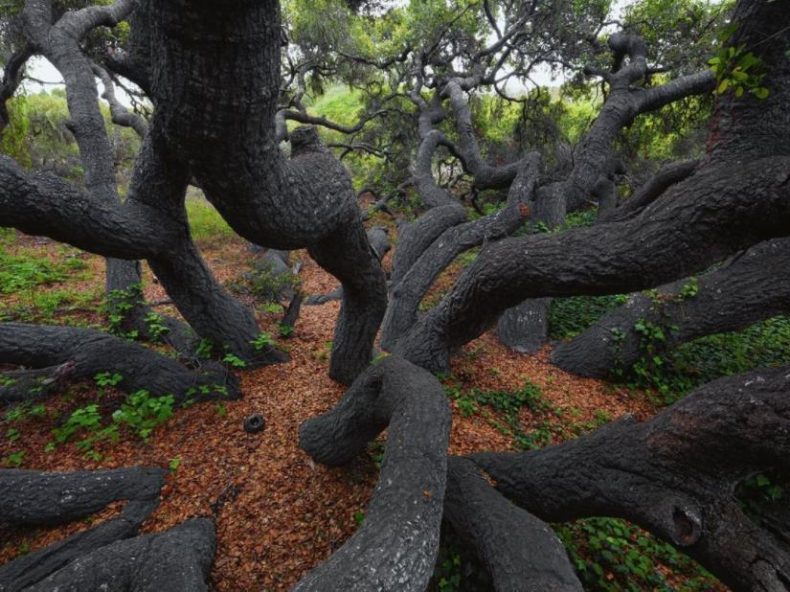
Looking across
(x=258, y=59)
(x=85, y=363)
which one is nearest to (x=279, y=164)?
(x=258, y=59)

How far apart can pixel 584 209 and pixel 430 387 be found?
1100 cm

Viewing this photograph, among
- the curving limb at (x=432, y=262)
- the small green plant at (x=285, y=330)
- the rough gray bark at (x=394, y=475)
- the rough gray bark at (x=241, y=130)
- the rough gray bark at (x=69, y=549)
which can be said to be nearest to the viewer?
the rough gray bark at (x=241, y=130)

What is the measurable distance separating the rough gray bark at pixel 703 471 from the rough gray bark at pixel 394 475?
969 millimetres

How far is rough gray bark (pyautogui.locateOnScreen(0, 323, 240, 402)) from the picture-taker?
3.83 meters

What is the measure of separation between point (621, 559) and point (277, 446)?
112 inches

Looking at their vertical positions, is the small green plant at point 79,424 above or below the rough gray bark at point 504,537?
below

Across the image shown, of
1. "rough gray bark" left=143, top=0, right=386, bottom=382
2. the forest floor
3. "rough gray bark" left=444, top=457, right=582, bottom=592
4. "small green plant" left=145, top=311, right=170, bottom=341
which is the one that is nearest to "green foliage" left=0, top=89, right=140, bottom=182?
the forest floor

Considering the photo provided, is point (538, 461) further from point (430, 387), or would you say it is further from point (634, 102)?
point (634, 102)

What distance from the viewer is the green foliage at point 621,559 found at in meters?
2.71

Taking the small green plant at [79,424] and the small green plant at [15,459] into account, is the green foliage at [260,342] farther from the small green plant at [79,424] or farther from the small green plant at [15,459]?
the small green plant at [15,459]

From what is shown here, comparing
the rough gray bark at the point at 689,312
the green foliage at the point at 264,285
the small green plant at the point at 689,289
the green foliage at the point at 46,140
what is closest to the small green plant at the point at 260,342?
the green foliage at the point at 264,285

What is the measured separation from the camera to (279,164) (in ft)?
7.09

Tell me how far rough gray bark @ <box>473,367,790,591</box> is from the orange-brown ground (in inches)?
58.4

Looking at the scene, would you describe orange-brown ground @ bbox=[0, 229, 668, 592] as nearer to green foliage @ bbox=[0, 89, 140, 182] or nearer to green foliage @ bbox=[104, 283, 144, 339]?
green foliage @ bbox=[104, 283, 144, 339]
